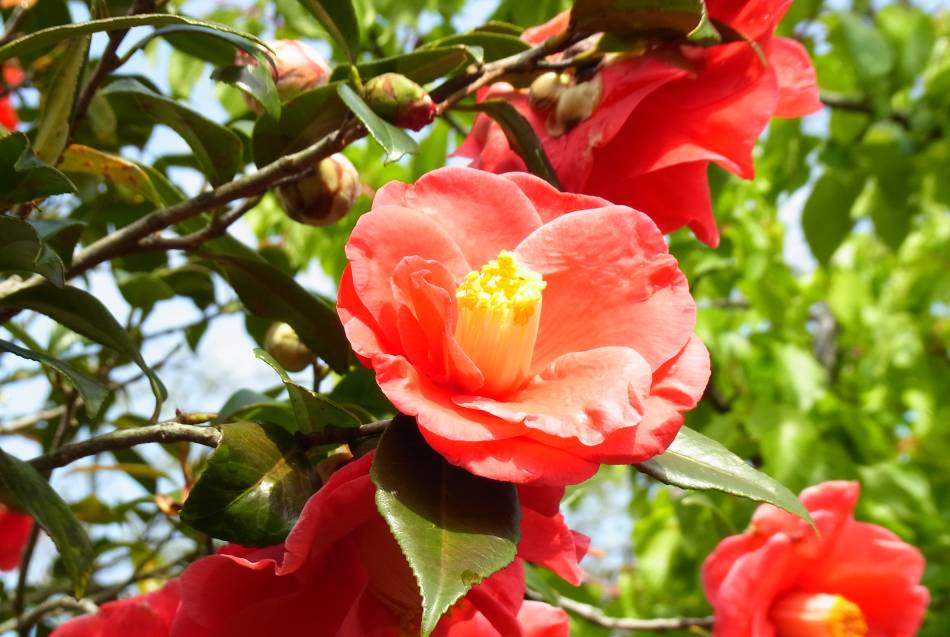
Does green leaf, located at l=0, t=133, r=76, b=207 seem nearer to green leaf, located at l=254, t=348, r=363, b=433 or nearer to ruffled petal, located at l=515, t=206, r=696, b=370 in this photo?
green leaf, located at l=254, t=348, r=363, b=433

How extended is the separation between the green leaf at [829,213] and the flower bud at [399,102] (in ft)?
4.34

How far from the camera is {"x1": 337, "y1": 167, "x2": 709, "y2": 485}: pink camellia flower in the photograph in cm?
46

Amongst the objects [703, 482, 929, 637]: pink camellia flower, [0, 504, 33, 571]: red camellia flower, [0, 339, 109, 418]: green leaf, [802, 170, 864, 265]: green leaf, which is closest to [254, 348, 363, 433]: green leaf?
[0, 339, 109, 418]: green leaf

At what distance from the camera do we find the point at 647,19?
652 millimetres

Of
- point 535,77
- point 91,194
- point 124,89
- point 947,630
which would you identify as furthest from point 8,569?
point 947,630

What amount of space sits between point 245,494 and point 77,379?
0.70ft

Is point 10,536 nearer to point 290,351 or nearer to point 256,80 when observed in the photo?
point 290,351

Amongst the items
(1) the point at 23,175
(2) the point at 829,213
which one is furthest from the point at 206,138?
(2) the point at 829,213

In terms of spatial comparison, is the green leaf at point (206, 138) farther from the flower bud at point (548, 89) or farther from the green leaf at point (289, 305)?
the flower bud at point (548, 89)

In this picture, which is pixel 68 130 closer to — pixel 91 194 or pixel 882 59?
pixel 91 194

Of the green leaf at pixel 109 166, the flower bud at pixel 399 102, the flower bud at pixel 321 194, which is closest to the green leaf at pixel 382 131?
the flower bud at pixel 399 102

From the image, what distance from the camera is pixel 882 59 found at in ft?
5.98

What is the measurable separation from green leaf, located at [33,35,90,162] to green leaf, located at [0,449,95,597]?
214 mm

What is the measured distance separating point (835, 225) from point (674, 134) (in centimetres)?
122
